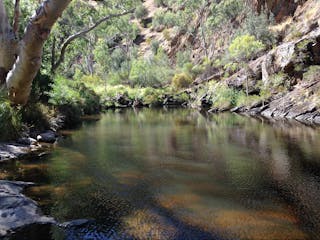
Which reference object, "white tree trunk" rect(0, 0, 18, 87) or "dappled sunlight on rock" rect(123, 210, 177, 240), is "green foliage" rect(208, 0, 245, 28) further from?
"dappled sunlight on rock" rect(123, 210, 177, 240)

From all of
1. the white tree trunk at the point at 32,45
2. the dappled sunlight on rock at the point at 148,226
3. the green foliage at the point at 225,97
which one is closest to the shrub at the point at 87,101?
the green foliage at the point at 225,97

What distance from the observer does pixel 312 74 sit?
34906 mm

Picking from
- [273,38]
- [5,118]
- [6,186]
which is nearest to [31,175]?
[6,186]

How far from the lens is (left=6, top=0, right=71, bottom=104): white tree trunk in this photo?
933cm

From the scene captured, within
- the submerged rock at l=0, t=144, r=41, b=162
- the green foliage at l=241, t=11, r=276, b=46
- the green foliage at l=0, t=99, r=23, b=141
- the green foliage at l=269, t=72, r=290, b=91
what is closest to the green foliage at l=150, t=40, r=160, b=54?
the green foliage at l=241, t=11, r=276, b=46

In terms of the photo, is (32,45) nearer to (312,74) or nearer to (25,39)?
(25,39)

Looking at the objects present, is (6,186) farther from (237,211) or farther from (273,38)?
(273,38)

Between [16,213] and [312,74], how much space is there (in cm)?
3331

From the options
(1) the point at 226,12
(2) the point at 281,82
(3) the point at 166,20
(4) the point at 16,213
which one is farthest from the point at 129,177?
(3) the point at 166,20

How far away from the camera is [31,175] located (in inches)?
388

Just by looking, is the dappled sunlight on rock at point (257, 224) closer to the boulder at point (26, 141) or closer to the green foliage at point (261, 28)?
the boulder at point (26, 141)

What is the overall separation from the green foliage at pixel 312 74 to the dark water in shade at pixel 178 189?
20413mm

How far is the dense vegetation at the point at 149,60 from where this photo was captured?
69.4 ft

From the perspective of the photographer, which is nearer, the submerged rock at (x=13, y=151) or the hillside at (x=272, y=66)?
the submerged rock at (x=13, y=151)
